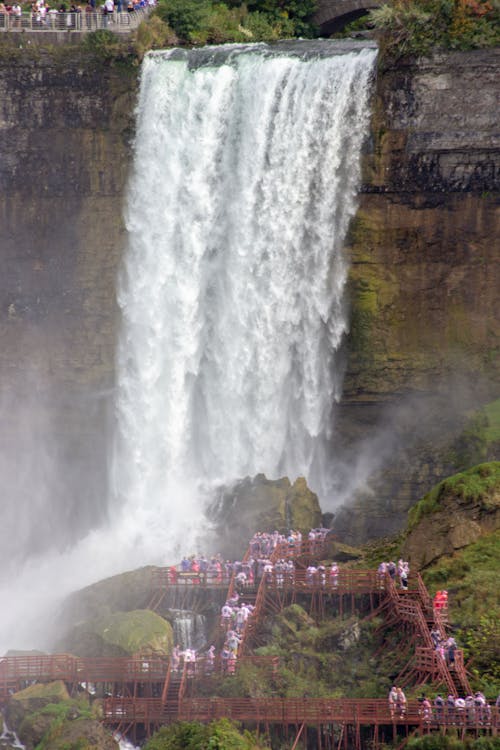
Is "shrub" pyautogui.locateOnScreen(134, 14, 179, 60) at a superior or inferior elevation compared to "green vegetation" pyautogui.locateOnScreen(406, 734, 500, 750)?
superior

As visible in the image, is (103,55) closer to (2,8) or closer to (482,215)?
(2,8)

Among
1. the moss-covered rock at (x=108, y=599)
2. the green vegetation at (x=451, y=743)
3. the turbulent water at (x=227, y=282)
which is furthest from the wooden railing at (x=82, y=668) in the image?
the turbulent water at (x=227, y=282)

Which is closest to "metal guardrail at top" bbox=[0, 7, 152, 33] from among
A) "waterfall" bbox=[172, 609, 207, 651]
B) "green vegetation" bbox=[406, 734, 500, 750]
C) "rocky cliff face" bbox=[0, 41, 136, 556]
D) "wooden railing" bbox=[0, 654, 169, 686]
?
"rocky cliff face" bbox=[0, 41, 136, 556]

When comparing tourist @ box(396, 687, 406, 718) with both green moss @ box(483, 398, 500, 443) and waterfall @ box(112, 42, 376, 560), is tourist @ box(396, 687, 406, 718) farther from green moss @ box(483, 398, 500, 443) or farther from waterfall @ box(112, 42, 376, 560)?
waterfall @ box(112, 42, 376, 560)

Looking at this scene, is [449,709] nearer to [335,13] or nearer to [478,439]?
[478,439]

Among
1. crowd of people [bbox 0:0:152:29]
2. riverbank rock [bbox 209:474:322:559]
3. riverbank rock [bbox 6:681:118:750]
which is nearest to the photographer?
riverbank rock [bbox 6:681:118:750]

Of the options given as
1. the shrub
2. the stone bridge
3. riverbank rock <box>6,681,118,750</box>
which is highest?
the stone bridge

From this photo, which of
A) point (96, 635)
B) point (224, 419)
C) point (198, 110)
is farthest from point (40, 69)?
point (96, 635)
